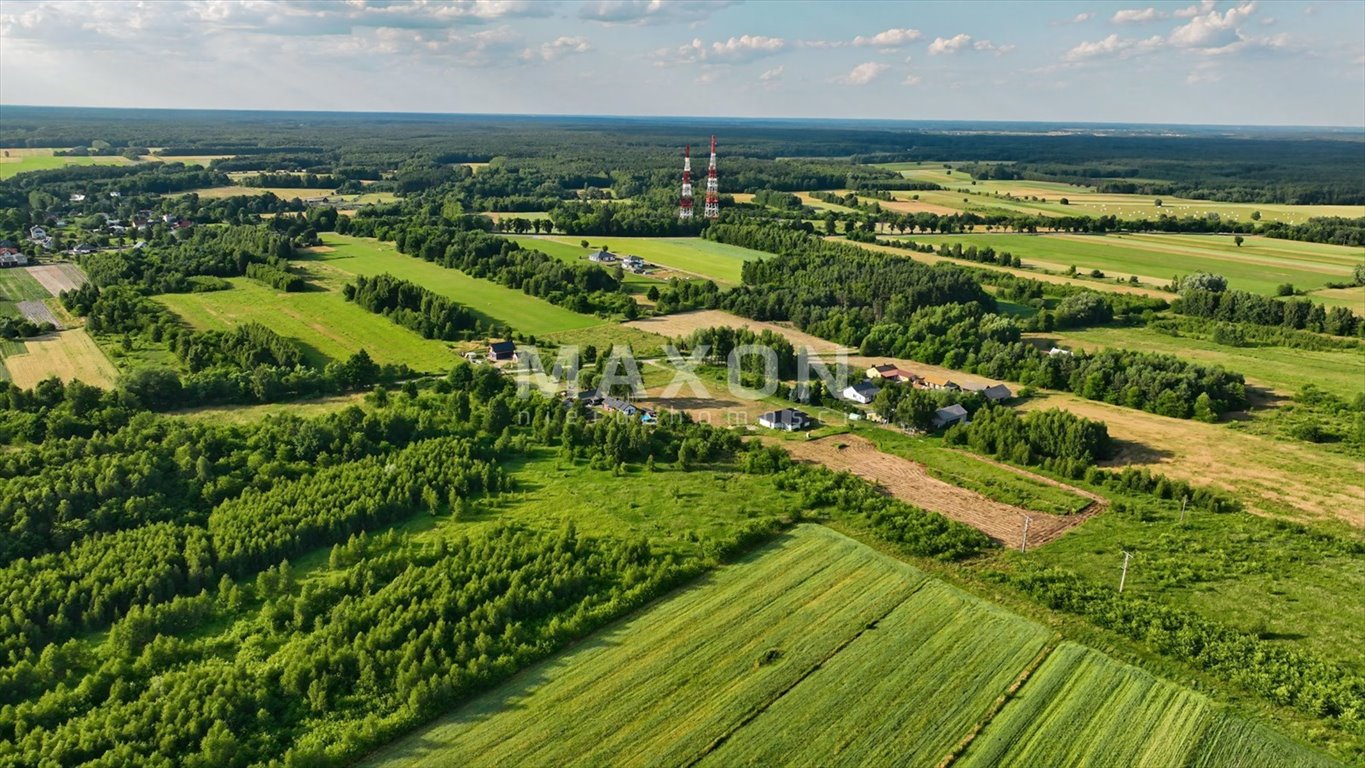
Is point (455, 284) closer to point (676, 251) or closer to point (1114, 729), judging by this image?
point (676, 251)

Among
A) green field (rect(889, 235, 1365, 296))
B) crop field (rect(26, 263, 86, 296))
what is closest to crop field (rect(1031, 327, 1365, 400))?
green field (rect(889, 235, 1365, 296))

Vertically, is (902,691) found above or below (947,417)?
below

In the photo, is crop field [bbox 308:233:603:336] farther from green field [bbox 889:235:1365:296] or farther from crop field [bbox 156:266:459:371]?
green field [bbox 889:235:1365:296]

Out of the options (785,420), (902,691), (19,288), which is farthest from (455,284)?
(902,691)

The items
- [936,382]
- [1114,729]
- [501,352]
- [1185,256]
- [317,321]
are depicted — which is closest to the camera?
[1114,729]

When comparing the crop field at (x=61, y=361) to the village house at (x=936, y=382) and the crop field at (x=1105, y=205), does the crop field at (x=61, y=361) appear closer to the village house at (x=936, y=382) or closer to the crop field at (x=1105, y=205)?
the village house at (x=936, y=382)

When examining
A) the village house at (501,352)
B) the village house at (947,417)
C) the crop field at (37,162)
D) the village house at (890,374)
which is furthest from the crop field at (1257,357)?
the crop field at (37,162)

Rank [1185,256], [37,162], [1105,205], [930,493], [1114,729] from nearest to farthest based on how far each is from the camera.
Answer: [1114,729]
[930,493]
[1185,256]
[1105,205]
[37,162]
